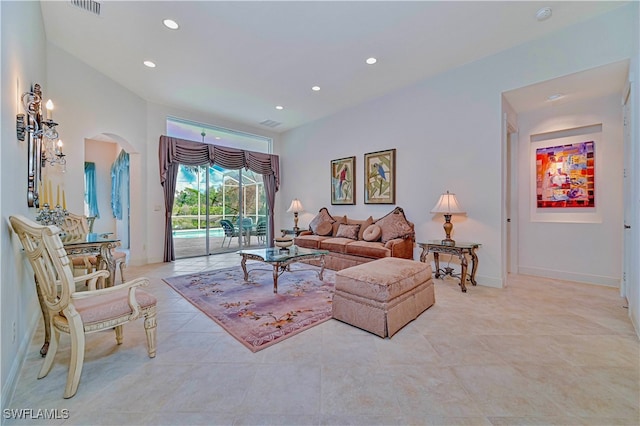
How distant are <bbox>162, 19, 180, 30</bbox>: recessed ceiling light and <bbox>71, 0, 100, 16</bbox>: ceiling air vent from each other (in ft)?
2.07

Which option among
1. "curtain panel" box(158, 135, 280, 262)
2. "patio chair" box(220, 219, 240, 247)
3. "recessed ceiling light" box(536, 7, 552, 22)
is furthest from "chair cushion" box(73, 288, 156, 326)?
"patio chair" box(220, 219, 240, 247)

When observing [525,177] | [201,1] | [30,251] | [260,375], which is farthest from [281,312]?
[525,177]

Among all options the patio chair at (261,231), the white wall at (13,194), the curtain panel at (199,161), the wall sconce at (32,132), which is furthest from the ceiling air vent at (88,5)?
the patio chair at (261,231)

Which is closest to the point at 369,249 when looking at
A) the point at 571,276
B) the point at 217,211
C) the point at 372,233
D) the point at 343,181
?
the point at 372,233

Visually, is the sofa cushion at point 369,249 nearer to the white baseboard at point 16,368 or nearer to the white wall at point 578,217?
the white wall at point 578,217

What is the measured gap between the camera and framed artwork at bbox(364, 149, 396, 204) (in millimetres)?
5020

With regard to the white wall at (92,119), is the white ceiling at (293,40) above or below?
above

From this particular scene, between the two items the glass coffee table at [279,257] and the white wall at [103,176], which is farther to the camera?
the white wall at [103,176]

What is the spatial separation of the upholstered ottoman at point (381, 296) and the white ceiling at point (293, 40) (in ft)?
9.06

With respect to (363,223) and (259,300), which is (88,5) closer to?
(259,300)

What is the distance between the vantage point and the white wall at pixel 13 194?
1.61 metres

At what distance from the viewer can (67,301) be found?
160 cm

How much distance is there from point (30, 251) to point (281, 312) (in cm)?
199

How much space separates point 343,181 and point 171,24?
3.88 metres
